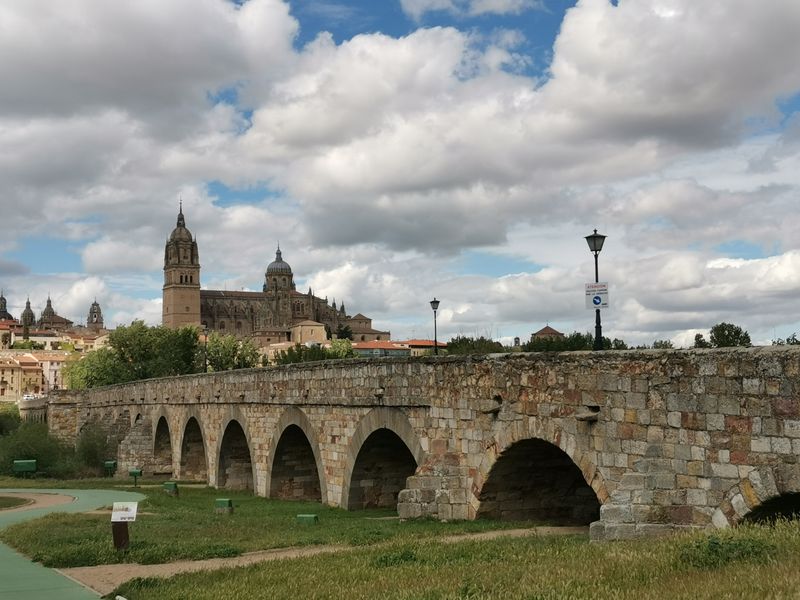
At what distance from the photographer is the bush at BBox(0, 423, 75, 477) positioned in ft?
114

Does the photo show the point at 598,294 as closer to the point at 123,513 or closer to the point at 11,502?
the point at 123,513

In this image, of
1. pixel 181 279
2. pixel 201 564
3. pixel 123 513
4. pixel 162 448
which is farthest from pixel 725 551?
pixel 181 279

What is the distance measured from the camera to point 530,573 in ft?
25.6

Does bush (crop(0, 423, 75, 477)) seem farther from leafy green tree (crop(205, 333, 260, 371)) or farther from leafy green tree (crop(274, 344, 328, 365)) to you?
leafy green tree (crop(205, 333, 260, 371))

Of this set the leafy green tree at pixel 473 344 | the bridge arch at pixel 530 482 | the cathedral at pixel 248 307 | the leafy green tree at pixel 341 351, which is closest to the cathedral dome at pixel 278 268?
the cathedral at pixel 248 307

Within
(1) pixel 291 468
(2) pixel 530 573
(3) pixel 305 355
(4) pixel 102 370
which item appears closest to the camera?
(2) pixel 530 573

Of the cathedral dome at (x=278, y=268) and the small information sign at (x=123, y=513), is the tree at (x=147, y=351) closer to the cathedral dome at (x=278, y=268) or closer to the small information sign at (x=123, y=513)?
the small information sign at (x=123, y=513)

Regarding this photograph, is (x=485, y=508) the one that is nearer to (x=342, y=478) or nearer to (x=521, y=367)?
(x=521, y=367)

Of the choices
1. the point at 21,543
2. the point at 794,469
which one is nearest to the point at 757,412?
the point at 794,469

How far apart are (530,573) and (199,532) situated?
8.48 m

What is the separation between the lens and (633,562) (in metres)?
7.35

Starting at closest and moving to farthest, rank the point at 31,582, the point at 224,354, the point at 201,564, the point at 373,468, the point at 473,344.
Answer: the point at 31,582
the point at 201,564
the point at 373,468
the point at 473,344
the point at 224,354

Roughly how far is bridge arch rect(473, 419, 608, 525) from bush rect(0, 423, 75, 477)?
1015 inches

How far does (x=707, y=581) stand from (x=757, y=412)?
3.02 meters
